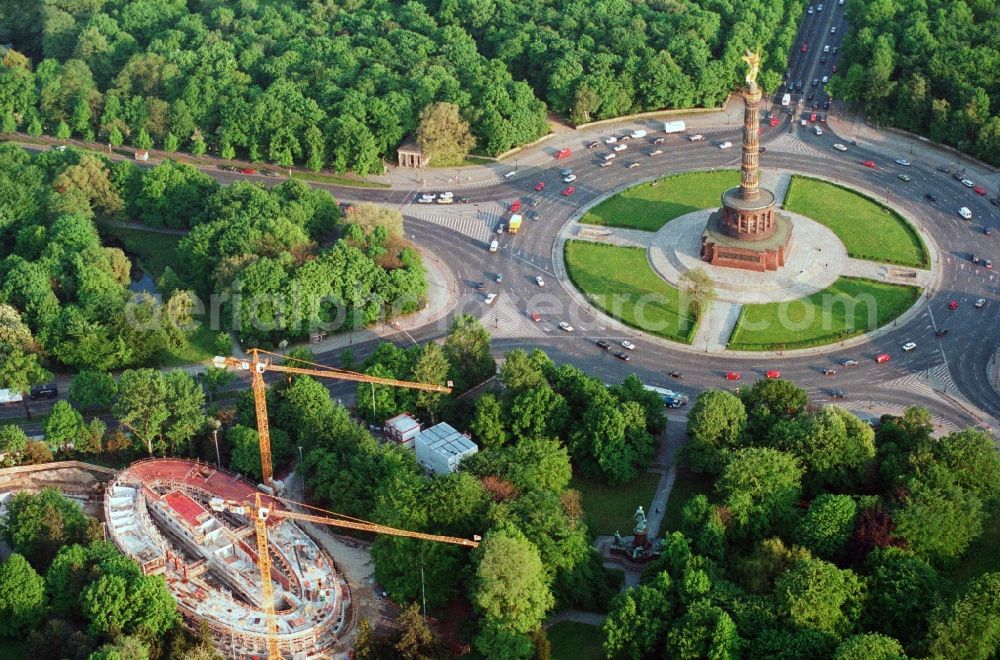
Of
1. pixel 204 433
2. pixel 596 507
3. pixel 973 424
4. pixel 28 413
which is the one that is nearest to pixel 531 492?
pixel 596 507

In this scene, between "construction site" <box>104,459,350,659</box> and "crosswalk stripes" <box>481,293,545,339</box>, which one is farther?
"crosswalk stripes" <box>481,293,545,339</box>

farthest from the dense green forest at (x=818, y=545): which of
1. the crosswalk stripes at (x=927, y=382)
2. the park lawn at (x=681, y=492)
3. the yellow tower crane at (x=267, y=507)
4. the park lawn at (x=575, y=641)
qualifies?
the yellow tower crane at (x=267, y=507)

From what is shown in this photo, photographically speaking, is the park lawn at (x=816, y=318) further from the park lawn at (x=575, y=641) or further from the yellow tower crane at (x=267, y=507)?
the park lawn at (x=575, y=641)

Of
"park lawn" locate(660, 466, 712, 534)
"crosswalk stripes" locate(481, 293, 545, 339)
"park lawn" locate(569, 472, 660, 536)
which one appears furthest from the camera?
"crosswalk stripes" locate(481, 293, 545, 339)

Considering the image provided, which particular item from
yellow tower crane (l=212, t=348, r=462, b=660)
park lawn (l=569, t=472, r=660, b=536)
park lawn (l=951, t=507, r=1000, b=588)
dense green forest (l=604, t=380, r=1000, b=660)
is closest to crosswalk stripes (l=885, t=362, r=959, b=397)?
dense green forest (l=604, t=380, r=1000, b=660)

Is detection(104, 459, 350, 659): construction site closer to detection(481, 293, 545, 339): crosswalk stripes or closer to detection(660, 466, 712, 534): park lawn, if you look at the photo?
detection(660, 466, 712, 534): park lawn

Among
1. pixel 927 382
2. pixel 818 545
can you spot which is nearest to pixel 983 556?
pixel 818 545
